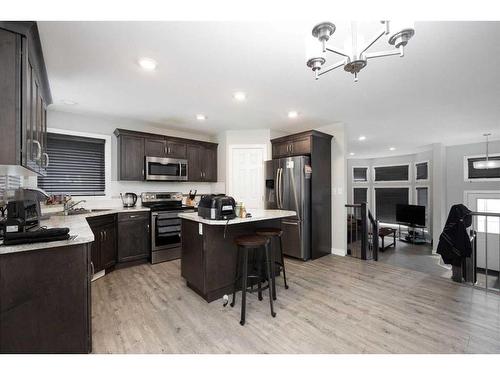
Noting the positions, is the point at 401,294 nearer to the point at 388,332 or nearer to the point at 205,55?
the point at 388,332

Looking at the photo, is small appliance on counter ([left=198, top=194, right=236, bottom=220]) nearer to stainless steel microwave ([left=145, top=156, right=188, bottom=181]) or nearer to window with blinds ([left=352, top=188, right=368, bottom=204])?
stainless steel microwave ([left=145, top=156, right=188, bottom=181])

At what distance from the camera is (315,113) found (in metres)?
3.62

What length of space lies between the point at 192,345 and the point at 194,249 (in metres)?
0.99

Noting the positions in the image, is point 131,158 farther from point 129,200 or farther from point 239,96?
point 239,96

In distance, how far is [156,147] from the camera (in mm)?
4000

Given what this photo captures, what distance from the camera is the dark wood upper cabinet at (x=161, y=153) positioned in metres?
3.71

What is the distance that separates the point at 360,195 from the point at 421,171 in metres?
2.20

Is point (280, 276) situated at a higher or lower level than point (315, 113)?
lower

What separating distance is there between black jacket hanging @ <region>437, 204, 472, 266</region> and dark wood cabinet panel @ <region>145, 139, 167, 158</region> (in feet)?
15.1

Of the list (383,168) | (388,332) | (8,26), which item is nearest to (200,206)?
(8,26)

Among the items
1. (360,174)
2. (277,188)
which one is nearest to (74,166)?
(277,188)

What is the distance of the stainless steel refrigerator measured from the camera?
373cm

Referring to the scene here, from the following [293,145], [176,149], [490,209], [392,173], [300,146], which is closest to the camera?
[300,146]

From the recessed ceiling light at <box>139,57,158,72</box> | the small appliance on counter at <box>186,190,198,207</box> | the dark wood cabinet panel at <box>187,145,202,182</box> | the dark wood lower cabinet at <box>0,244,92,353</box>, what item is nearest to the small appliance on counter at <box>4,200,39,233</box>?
the dark wood lower cabinet at <box>0,244,92,353</box>
